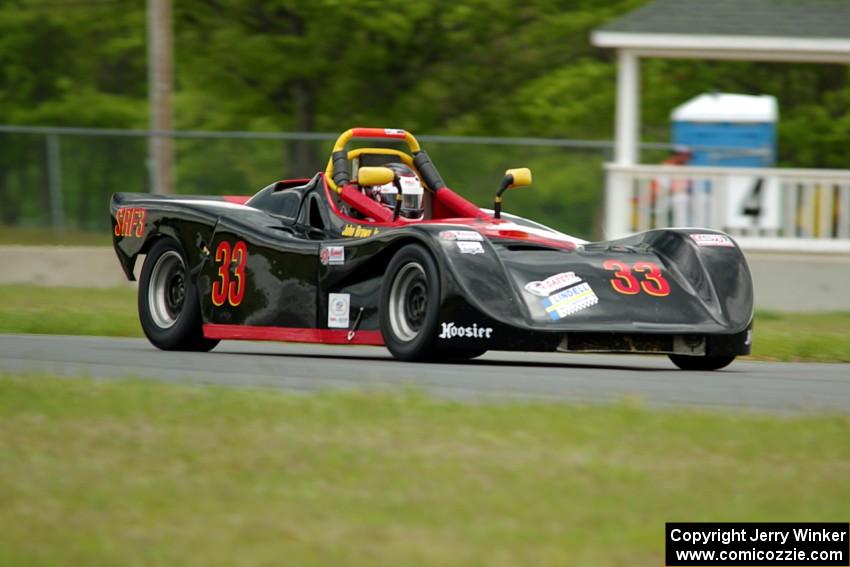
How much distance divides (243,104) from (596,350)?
2164 cm

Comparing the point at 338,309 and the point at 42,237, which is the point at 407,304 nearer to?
the point at 338,309

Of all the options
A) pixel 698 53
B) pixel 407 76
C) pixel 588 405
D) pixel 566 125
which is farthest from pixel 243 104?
pixel 588 405

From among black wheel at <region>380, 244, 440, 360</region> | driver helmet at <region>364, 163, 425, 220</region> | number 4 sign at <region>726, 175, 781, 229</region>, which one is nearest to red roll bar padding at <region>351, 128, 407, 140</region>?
driver helmet at <region>364, 163, 425, 220</region>

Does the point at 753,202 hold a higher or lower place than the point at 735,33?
lower

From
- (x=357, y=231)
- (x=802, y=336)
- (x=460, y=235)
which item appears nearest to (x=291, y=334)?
(x=357, y=231)

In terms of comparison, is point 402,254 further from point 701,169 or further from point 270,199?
point 701,169

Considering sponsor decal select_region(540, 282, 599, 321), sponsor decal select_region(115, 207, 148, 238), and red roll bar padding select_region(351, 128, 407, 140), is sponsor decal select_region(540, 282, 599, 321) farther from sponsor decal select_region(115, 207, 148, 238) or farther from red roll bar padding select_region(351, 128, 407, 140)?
sponsor decal select_region(115, 207, 148, 238)

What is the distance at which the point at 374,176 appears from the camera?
11.1 metres

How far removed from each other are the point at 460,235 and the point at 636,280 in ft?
Result: 3.48

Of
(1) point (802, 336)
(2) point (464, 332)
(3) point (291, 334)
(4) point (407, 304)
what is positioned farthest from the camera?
(1) point (802, 336)

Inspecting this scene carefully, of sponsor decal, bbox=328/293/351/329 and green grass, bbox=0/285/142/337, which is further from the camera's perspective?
green grass, bbox=0/285/142/337

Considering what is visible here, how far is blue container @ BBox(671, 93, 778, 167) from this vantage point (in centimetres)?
2227

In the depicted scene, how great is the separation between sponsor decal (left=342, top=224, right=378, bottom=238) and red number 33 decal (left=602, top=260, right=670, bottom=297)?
1.62 m

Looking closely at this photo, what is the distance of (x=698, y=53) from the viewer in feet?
68.6
